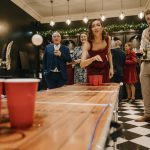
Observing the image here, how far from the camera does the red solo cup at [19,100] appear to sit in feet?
1.92

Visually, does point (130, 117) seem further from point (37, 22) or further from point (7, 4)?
point (37, 22)

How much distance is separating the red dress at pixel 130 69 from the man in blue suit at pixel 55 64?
2849mm

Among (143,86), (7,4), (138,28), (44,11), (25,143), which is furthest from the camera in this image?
(44,11)

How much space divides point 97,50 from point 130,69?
152 inches

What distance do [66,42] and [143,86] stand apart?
6.04 m

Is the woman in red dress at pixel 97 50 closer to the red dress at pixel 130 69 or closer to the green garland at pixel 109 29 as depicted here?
the red dress at pixel 130 69

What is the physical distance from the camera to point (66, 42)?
9172 mm

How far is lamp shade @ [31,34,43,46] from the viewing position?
8.43m

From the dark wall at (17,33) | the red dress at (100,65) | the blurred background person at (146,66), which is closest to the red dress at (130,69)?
the blurred background person at (146,66)

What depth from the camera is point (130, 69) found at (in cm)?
641

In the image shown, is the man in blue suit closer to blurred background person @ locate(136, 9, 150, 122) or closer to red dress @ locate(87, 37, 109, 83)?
red dress @ locate(87, 37, 109, 83)

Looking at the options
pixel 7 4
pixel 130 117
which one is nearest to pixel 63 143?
pixel 130 117

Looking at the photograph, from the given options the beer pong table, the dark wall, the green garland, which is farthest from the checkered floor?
the green garland

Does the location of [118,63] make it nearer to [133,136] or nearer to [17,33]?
[133,136]
